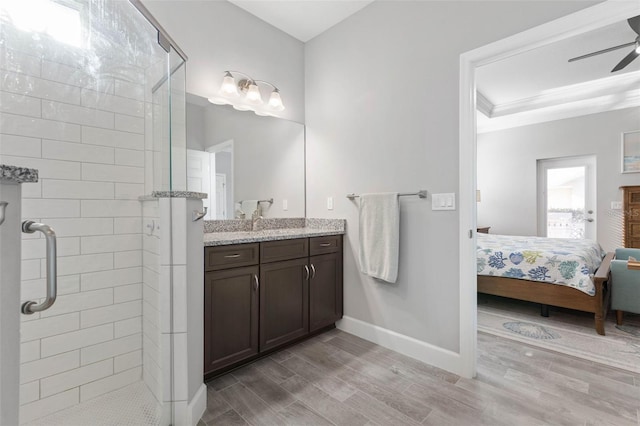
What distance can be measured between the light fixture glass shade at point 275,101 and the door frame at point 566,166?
192 inches

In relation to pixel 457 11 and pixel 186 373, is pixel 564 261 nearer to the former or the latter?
pixel 457 11

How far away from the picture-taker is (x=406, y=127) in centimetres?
220

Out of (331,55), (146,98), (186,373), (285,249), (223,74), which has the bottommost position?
(186,373)

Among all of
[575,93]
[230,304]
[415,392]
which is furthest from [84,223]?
[575,93]

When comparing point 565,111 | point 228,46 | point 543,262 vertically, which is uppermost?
point 565,111

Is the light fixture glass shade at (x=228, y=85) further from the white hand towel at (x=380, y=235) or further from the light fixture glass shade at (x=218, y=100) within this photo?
the white hand towel at (x=380, y=235)

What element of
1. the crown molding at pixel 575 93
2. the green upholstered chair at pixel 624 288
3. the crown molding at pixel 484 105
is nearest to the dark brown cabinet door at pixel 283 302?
the green upholstered chair at pixel 624 288

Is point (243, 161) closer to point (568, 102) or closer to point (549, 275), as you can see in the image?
point (549, 275)

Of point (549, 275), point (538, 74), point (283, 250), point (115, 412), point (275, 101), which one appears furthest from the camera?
point (538, 74)

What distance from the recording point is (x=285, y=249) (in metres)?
2.15

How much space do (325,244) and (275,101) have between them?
136 cm

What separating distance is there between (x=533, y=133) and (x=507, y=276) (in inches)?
137

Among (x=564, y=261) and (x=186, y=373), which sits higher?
(x=564, y=261)

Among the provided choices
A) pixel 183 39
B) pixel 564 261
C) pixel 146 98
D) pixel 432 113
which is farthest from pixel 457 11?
pixel 564 261
